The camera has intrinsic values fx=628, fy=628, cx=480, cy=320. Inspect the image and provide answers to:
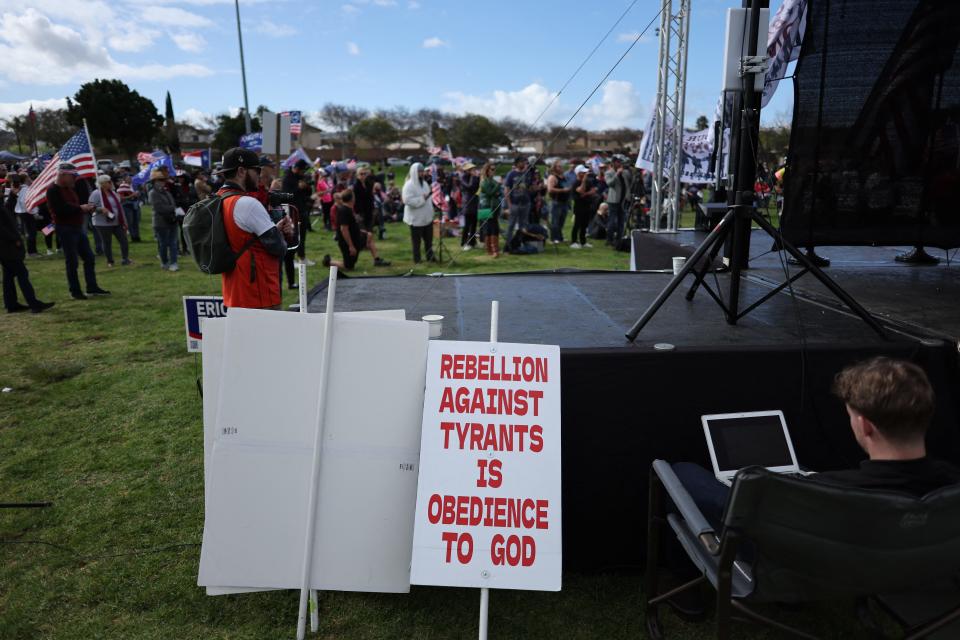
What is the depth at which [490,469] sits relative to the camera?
2.15 m

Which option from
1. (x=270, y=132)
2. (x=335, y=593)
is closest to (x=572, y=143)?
(x=270, y=132)

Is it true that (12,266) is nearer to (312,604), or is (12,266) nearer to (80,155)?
(80,155)

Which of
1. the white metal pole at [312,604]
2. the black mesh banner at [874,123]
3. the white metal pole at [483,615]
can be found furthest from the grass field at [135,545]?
the black mesh banner at [874,123]

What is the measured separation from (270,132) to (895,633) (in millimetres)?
7542

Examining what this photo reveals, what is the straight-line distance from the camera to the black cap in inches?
150

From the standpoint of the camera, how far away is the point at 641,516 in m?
2.72

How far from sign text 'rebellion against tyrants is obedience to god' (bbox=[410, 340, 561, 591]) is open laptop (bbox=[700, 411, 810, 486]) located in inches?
29.4

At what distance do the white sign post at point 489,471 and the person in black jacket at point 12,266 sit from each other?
714 cm

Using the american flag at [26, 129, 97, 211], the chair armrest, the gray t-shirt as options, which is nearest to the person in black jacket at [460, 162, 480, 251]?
the gray t-shirt

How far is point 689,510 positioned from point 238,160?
3282 mm

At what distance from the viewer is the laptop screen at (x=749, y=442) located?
8.15 ft

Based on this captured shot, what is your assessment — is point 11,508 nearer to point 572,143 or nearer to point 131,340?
point 131,340

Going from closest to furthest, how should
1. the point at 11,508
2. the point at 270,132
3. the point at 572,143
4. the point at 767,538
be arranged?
1. the point at 767,538
2. the point at 11,508
3. the point at 270,132
4. the point at 572,143

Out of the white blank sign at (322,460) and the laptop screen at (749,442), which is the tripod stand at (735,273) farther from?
the white blank sign at (322,460)
